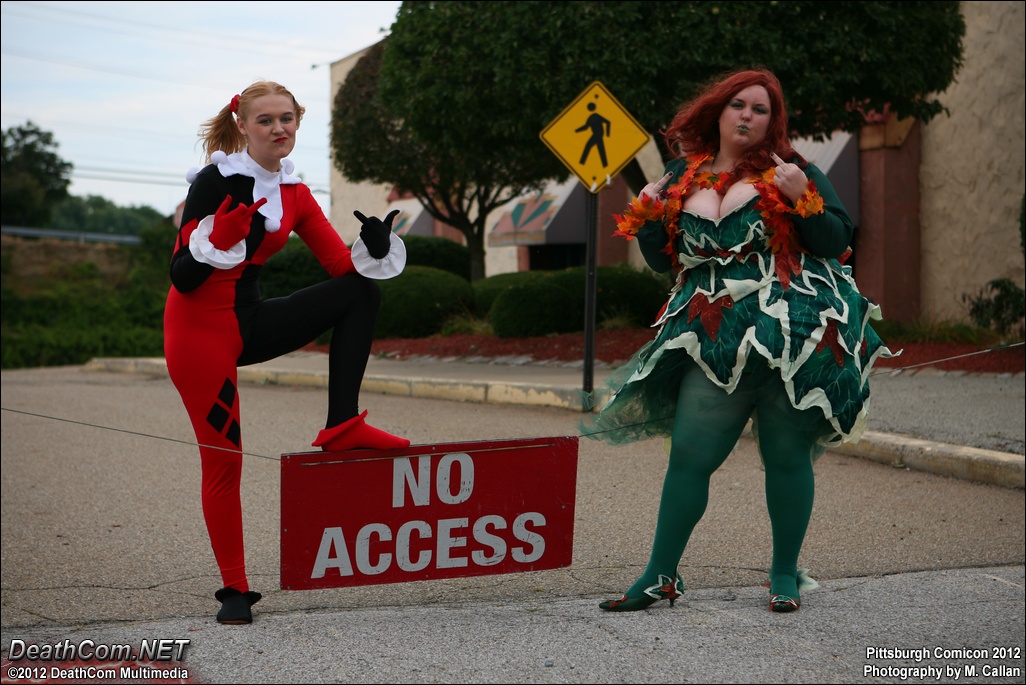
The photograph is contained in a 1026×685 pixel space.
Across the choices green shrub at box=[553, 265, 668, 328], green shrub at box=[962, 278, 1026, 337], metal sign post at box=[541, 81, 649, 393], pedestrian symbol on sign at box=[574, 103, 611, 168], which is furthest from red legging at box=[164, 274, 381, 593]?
green shrub at box=[553, 265, 668, 328]

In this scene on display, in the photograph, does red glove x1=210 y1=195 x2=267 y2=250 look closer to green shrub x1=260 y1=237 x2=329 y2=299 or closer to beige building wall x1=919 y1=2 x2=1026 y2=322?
beige building wall x1=919 y1=2 x2=1026 y2=322

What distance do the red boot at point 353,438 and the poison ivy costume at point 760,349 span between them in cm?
86

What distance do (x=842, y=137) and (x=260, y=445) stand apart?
1238 cm

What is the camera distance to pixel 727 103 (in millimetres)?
3615

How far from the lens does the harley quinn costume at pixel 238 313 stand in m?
3.30

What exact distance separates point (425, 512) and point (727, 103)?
1.72 m

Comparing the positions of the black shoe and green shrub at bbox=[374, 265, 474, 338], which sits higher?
green shrub at bbox=[374, 265, 474, 338]

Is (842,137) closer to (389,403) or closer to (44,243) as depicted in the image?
(389,403)

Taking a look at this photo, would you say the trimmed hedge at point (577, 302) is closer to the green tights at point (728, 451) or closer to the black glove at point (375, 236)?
the green tights at point (728, 451)

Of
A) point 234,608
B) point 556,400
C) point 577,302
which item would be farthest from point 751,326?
point 577,302

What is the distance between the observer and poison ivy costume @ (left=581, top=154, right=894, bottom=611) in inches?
135

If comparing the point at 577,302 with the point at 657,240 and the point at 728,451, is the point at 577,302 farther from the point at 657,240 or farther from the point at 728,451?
the point at 728,451

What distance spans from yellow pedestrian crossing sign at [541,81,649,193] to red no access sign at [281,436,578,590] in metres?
5.55

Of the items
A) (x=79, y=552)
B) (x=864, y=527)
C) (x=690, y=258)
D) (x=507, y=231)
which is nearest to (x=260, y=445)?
(x=79, y=552)
